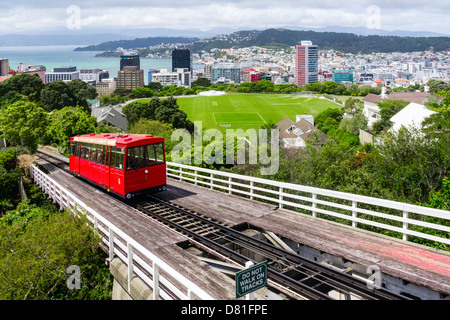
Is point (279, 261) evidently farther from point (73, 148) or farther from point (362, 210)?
point (73, 148)

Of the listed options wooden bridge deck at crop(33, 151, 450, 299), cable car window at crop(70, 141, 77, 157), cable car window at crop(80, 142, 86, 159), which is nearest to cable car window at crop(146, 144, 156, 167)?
wooden bridge deck at crop(33, 151, 450, 299)

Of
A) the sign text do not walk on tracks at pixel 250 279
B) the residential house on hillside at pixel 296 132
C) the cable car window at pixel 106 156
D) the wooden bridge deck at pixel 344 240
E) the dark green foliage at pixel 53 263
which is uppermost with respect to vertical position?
the cable car window at pixel 106 156

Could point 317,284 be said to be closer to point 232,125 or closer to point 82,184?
point 82,184

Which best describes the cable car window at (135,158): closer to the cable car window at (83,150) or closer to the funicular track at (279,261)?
the funicular track at (279,261)

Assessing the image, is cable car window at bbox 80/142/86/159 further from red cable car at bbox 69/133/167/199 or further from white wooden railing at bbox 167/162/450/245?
white wooden railing at bbox 167/162/450/245

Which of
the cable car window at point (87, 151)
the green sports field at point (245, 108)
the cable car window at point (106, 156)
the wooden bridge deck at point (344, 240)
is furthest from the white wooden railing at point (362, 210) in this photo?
the green sports field at point (245, 108)

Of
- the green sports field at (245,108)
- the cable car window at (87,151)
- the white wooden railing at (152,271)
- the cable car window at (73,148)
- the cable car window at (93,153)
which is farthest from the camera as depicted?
the green sports field at (245,108)
